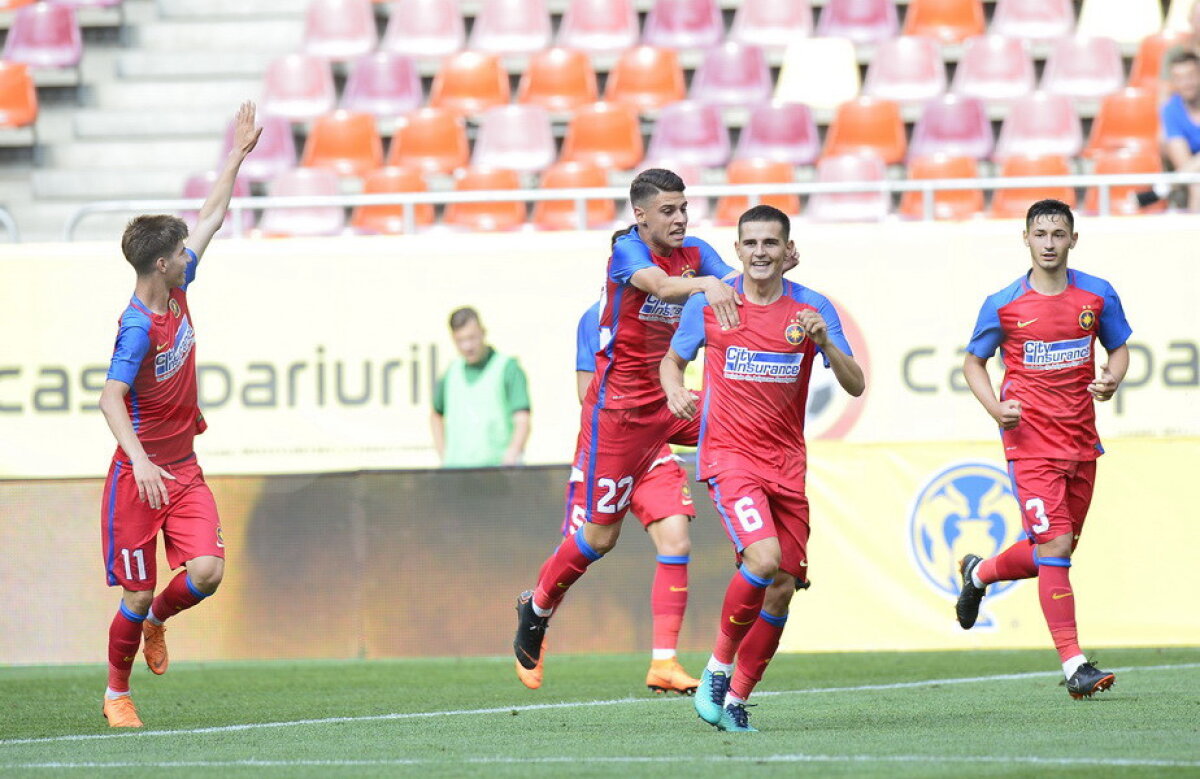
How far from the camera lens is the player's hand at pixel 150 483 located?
25.3 ft

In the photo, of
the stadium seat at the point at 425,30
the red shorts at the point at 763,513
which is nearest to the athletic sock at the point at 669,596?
the red shorts at the point at 763,513

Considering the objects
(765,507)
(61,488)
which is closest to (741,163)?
(61,488)

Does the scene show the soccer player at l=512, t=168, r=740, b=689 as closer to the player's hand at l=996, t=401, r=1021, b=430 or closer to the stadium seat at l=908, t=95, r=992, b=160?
the player's hand at l=996, t=401, r=1021, b=430

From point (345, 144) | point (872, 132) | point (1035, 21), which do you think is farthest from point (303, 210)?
point (1035, 21)

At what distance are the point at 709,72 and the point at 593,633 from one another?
7029 mm

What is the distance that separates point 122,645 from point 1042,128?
10333 mm

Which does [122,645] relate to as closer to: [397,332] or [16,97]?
[397,332]

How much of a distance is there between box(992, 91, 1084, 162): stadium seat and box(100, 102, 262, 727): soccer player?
9488 mm

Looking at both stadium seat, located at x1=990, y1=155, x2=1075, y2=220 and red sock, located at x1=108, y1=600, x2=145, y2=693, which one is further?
stadium seat, located at x1=990, y1=155, x2=1075, y2=220

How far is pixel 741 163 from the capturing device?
15.9m

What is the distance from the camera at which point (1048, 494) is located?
8.68 m

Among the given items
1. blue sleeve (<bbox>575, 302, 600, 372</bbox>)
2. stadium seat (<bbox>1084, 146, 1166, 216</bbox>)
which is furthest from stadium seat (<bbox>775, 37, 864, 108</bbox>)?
blue sleeve (<bbox>575, 302, 600, 372</bbox>)

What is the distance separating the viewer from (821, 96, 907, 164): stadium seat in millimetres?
16219

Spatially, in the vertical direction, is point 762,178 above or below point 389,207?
above
